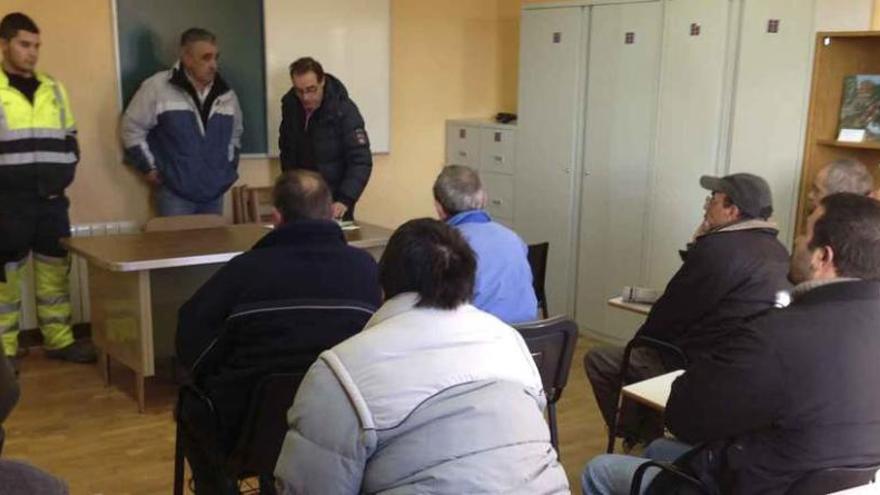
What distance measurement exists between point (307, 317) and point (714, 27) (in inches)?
123

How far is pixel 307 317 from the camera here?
2.38m

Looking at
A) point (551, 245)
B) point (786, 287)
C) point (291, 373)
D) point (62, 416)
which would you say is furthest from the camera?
point (551, 245)

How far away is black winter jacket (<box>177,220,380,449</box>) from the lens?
2383 mm

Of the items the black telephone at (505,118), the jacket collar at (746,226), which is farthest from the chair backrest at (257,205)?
the jacket collar at (746,226)

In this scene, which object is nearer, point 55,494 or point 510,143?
point 55,494

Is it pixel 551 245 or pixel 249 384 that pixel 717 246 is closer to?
pixel 249 384

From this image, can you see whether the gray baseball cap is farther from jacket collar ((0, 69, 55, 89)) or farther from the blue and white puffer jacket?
jacket collar ((0, 69, 55, 89))

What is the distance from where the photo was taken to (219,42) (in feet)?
17.0

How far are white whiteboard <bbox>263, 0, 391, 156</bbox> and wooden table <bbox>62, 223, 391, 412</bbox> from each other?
1325 millimetres

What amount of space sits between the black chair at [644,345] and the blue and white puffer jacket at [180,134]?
267 centimetres

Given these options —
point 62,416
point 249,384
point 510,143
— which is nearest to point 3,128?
point 62,416

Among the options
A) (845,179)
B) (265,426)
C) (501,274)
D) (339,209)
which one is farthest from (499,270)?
(339,209)

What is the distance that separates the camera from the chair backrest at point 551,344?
2.72 meters

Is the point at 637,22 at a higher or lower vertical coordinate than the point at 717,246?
higher
